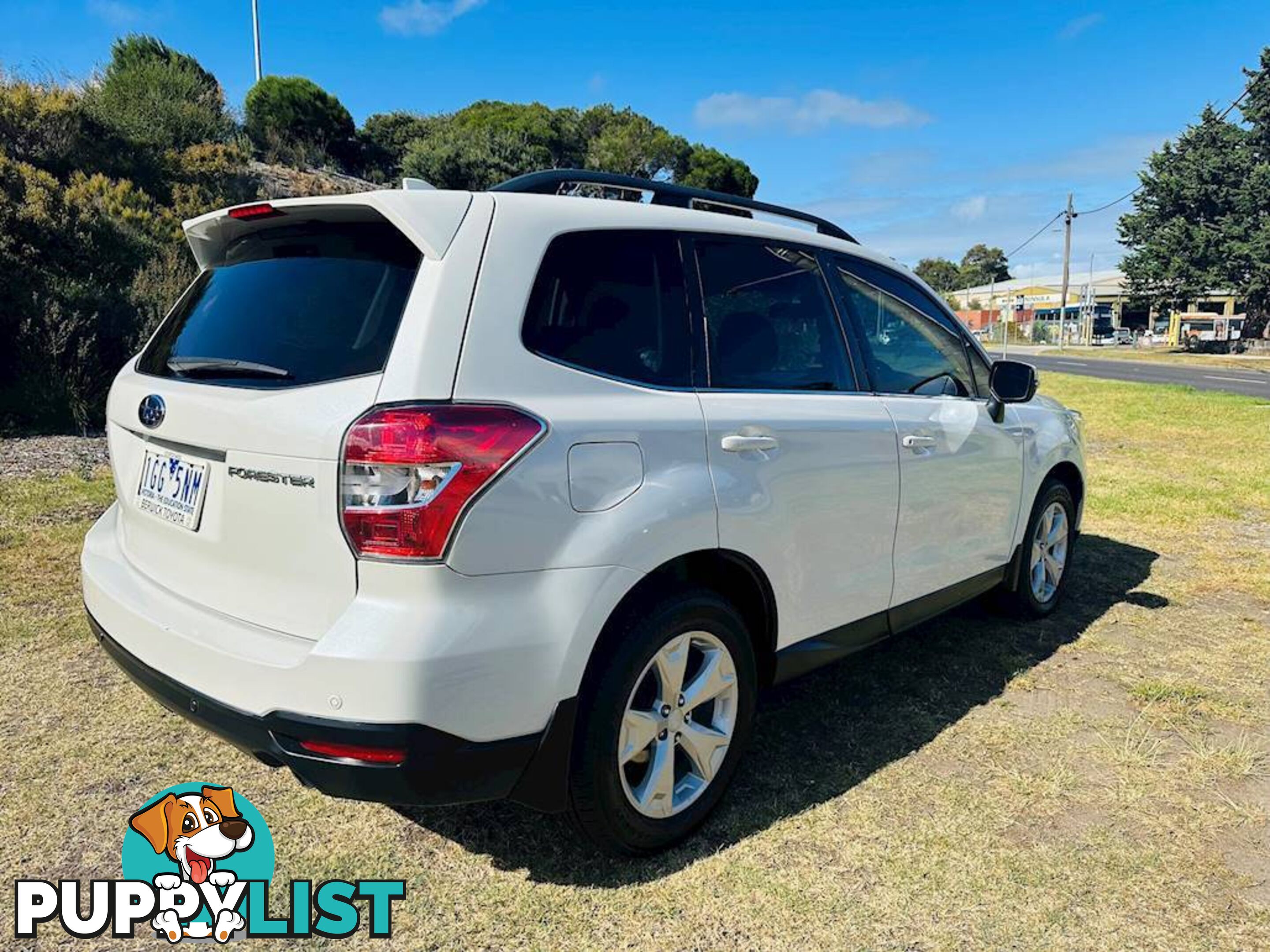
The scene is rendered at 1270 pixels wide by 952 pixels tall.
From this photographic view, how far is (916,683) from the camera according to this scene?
12.5ft

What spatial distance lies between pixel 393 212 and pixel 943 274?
120430mm

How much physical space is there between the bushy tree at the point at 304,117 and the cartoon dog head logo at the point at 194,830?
86.8 feet

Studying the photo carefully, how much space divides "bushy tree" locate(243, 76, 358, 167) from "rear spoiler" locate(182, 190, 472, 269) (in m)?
26.1

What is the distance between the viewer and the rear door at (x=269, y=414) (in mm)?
2020

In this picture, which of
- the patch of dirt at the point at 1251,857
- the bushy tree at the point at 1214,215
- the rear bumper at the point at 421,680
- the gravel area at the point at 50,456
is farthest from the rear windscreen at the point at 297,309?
the bushy tree at the point at 1214,215

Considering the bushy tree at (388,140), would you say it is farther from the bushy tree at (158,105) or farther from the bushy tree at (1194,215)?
the bushy tree at (1194,215)

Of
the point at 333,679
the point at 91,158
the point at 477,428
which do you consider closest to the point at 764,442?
the point at 477,428

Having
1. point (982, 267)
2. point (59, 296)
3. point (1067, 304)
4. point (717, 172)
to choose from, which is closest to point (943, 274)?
point (982, 267)

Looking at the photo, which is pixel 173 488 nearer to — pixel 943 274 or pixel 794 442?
pixel 794 442

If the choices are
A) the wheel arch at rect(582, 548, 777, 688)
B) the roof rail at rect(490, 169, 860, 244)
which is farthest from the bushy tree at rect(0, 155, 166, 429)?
the wheel arch at rect(582, 548, 777, 688)

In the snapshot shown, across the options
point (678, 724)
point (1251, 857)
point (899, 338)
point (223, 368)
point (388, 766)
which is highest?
point (899, 338)

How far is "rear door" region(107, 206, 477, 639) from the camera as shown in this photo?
2020 millimetres

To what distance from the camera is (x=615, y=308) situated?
8.04 feet

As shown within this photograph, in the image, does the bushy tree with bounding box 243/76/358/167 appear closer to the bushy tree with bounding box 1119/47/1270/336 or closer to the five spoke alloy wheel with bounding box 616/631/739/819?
the five spoke alloy wheel with bounding box 616/631/739/819
